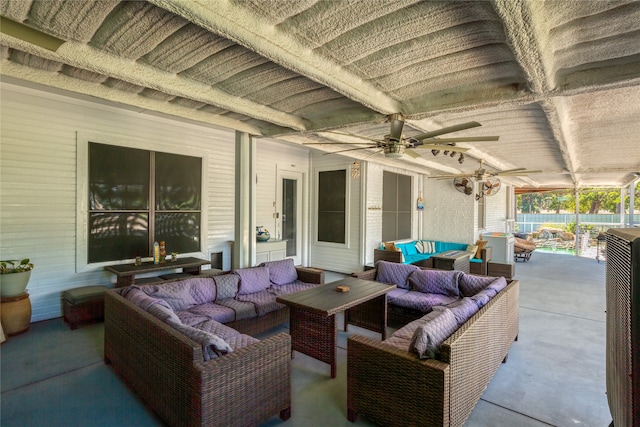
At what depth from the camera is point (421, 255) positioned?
8.09 m

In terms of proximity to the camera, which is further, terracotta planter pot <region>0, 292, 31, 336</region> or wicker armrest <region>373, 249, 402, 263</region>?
wicker armrest <region>373, 249, 402, 263</region>

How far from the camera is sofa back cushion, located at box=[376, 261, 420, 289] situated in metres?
4.50

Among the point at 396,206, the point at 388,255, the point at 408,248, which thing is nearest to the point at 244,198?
the point at 388,255

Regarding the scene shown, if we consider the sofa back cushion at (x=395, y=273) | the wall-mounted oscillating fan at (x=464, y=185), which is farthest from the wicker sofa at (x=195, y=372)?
the wall-mounted oscillating fan at (x=464, y=185)

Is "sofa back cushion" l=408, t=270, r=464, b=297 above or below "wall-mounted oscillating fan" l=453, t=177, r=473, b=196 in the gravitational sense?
below

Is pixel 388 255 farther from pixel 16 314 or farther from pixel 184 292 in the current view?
pixel 16 314

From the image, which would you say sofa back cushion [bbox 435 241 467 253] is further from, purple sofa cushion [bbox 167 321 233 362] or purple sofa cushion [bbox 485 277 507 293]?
purple sofa cushion [bbox 167 321 233 362]

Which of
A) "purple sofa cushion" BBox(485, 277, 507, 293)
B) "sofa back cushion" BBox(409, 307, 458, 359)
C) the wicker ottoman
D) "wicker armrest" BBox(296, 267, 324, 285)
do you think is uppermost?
"purple sofa cushion" BBox(485, 277, 507, 293)

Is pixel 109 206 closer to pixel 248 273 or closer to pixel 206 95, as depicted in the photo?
pixel 248 273

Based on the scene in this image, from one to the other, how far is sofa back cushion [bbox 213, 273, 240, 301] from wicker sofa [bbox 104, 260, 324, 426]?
1014mm

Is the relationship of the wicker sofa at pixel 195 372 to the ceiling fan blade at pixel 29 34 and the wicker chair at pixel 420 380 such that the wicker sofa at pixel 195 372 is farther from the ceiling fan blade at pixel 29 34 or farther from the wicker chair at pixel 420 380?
the ceiling fan blade at pixel 29 34

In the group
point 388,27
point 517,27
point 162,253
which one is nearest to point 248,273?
point 162,253

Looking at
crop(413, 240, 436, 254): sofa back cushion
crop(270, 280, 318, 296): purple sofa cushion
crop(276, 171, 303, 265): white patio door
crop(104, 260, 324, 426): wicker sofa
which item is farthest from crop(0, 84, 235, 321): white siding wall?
crop(413, 240, 436, 254): sofa back cushion

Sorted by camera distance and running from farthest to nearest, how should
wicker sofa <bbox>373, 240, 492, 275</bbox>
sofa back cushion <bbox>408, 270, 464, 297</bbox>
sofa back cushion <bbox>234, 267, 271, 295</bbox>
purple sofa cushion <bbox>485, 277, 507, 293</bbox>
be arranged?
1. wicker sofa <bbox>373, 240, 492, 275</bbox>
2. sofa back cushion <bbox>234, 267, 271, 295</bbox>
3. sofa back cushion <bbox>408, 270, 464, 297</bbox>
4. purple sofa cushion <bbox>485, 277, 507, 293</bbox>
